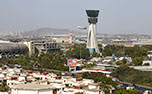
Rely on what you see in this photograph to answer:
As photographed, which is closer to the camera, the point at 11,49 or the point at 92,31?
the point at 11,49

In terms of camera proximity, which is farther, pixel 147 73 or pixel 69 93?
pixel 147 73

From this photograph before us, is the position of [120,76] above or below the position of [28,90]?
below

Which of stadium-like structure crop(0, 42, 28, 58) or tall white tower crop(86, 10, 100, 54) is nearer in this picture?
stadium-like structure crop(0, 42, 28, 58)

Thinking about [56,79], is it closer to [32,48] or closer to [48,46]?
[32,48]

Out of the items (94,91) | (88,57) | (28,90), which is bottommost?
(88,57)

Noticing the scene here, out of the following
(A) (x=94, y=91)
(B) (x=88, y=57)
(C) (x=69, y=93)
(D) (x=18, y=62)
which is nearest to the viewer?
(C) (x=69, y=93)

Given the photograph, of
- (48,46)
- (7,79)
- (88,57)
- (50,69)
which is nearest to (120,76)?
(50,69)

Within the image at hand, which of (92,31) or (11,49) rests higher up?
(92,31)

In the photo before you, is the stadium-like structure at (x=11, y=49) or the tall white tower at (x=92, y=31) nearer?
the stadium-like structure at (x=11, y=49)
